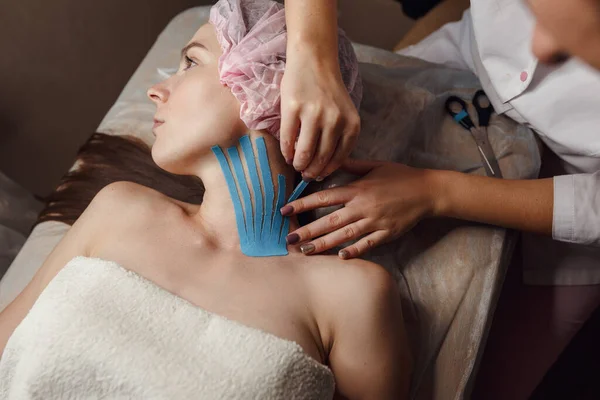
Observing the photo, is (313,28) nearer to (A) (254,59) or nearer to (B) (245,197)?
(A) (254,59)

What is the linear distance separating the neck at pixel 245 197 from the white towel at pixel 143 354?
0.57ft

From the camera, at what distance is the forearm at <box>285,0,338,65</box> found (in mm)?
984

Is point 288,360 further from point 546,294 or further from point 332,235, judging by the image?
point 546,294

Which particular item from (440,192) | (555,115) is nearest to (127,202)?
(440,192)

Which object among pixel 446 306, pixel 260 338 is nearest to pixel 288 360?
pixel 260 338

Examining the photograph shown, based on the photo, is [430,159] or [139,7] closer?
[430,159]

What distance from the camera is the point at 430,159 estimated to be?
1321 millimetres

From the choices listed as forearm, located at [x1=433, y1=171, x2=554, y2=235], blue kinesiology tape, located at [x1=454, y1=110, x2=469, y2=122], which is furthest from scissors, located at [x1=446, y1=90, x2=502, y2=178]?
forearm, located at [x1=433, y1=171, x2=554, y2=235]

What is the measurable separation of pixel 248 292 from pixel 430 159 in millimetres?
573

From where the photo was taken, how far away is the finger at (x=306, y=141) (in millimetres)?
938

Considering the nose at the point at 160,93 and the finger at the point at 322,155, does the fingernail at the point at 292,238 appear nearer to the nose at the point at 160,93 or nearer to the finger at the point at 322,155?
the finger at the point at 322,155

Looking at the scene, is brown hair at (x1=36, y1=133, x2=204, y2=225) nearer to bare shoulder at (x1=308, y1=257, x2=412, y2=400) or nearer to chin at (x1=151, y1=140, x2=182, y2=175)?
chin at (x1=151, y1=140, x2=182, y2=175)

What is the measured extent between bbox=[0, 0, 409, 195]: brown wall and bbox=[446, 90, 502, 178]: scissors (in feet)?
4.18

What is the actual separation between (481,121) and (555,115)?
17 cm
